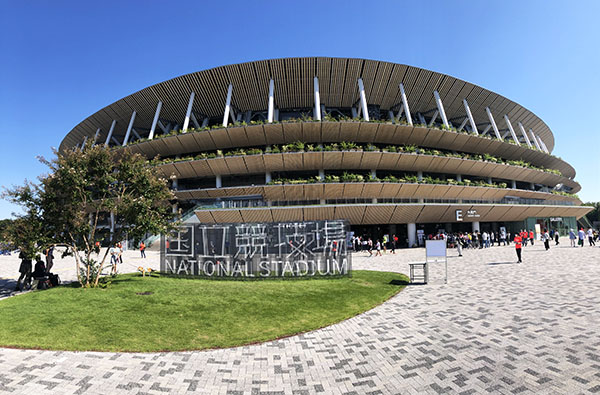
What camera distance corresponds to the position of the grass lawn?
248 inches

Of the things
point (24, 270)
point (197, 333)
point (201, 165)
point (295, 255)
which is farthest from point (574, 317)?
point (201, 165)

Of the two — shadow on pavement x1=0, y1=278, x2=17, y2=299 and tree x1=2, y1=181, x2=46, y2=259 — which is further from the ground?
tree x1=2, y1=181, x2=46, y2=259

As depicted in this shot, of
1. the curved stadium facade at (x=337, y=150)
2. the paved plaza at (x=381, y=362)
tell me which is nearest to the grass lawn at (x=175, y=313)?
the paved plaza at (x=381, y=362)

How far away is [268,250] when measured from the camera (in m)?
14.4

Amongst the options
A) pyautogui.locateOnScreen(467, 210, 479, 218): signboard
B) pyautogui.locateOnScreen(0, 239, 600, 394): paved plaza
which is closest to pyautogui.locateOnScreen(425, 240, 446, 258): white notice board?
pyautogui.locateOnScreen(0, 239, 600, 394): paved plaza

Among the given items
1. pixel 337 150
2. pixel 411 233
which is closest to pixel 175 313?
pixel 337 150

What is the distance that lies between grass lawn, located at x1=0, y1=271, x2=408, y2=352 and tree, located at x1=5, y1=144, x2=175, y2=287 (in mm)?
1929

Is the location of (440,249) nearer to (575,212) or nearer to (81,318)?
(81,318)

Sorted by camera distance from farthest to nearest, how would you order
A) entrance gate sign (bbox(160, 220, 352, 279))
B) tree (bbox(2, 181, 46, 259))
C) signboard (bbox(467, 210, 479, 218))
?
signboard (bbox(467, 210, 479, 218)), entrance gate sign (bbox(160, 220, 352, 279)), tree (bbox(2, 181, 46, 259))

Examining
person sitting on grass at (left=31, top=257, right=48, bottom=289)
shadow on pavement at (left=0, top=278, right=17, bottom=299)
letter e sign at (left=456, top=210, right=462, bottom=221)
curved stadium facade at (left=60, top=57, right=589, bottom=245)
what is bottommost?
shadow on pavement at (left=0, top=278, right=17, bottom=299)

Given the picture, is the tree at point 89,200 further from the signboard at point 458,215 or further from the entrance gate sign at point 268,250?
the signboard at point 458,215

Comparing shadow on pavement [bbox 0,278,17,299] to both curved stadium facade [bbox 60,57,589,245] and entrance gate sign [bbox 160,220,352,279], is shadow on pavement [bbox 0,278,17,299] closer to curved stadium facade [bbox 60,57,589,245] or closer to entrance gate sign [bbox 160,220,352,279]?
entrance gate sign [bbox 160,220,352,279]

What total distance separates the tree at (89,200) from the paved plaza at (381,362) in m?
6.55

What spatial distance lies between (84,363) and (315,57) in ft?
112
